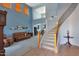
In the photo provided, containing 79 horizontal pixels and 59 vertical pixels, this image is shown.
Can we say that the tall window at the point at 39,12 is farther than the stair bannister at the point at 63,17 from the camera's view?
Yes

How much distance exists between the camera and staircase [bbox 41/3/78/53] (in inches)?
115

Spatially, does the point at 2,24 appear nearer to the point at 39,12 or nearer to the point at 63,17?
the point at 39,12

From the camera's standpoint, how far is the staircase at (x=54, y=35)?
115 inches

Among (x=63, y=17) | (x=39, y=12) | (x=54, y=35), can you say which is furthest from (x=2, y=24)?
(x=63, y=17)

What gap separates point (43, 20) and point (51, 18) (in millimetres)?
157

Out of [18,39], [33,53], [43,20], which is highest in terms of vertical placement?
[43,20]

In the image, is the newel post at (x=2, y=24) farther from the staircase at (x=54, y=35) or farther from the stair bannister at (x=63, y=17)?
the stair bannister at (x=63, y=17)

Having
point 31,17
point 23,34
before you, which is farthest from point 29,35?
point 31,17

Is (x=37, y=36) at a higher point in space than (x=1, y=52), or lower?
higher

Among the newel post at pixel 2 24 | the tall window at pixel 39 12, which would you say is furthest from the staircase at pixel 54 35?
the newel post at pixel 2 24

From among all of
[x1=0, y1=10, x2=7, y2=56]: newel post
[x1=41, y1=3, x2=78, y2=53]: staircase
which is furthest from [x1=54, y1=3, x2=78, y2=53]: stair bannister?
[x1=0, y1=10, x2=7, y2=56]: newel post

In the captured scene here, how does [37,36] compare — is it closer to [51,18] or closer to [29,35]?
[29,35]

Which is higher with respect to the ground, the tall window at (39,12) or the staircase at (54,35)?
the tall window at (39,12)

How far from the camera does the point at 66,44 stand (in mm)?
2936
